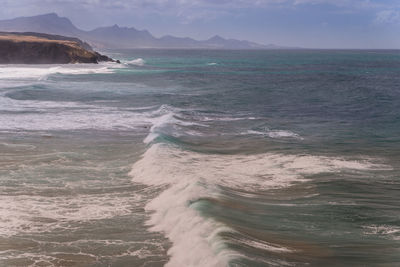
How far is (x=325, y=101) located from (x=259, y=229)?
2945cm

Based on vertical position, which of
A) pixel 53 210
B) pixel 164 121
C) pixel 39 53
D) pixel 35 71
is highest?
pixel 39 53

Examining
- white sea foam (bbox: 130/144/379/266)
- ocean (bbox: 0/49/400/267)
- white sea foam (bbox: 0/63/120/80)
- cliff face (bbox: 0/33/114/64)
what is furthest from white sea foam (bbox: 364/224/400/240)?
cliff face (bbox: 0/33/114/64)

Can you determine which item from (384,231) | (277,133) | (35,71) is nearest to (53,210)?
(384,231)

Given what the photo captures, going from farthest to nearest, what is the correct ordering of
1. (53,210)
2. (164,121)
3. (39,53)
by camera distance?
(39,53), (164,121), (53,210)

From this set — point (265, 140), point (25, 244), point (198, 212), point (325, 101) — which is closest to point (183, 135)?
point (265, 140)

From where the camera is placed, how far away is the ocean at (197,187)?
10906 mm

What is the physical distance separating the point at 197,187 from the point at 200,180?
30.2 inches

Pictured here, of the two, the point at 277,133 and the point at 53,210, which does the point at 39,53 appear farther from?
the point at 53,210

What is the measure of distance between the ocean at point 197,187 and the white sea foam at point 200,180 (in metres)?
0.04

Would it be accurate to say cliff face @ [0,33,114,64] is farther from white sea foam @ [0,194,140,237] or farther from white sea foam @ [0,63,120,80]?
white sea foam @ [0,194,140,237]

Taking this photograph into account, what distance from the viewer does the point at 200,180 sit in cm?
1550

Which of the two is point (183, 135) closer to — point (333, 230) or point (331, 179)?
point (331, 179)

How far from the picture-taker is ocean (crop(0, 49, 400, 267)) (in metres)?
10.9

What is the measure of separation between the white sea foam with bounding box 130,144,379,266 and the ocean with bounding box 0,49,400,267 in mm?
40
